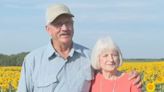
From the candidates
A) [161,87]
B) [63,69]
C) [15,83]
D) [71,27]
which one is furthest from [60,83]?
[15,83]

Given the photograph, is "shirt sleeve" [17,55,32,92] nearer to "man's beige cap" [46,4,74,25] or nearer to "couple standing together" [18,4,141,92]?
"couple standing together" [18,4,141,92]

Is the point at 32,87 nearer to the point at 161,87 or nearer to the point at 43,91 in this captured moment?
the point at 43,91

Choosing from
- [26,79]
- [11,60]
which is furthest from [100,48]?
[11,60]

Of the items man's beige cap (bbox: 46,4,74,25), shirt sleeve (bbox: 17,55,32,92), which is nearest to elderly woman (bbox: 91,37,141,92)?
man's beige cap (bbox: 46,4,74,25)

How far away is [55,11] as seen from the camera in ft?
16.6

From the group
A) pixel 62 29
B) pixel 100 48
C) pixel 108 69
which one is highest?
pixel 62 29

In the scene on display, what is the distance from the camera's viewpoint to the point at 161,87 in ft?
38.8

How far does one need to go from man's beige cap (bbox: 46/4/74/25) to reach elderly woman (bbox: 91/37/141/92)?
0.37m

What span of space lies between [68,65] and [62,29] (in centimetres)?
33

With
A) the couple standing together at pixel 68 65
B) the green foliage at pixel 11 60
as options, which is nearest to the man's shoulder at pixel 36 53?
the couple standing together at pixel 68 65

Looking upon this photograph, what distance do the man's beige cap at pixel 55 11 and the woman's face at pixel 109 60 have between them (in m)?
0.42

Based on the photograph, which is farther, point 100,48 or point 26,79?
point 26,79

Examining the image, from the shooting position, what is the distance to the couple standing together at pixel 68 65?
495 centimetres

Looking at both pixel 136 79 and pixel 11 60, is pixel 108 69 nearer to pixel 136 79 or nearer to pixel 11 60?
pixel 136 79
